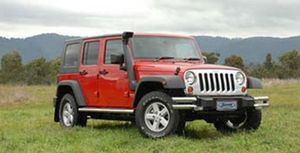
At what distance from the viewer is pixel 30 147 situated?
8.04 meters

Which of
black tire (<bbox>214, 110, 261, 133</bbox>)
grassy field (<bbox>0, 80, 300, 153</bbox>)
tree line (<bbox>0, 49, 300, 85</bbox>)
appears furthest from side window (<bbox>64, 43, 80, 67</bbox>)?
tree line (<bbox>0, 49, 300, 85</bbox>)

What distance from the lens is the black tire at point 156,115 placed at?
8227 mm

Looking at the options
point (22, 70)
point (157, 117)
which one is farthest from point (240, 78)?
point (22, 70)

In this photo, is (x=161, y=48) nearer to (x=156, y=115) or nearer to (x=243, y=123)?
(x=156, y=115)

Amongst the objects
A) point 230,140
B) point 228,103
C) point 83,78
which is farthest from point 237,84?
point 83,78

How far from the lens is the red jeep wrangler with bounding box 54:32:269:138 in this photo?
27.3ft

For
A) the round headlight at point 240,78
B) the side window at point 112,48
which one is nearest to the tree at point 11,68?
the side window at point 112,48

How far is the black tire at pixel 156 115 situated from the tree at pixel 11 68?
221ft

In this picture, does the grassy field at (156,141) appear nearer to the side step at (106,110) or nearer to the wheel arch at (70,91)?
the side step at (106,110)

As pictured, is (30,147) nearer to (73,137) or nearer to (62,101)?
(73,137)

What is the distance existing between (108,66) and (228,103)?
102 inches

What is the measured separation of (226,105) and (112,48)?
2.71 meters

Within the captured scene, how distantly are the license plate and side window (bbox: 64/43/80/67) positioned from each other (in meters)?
3.82

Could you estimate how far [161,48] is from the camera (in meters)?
9.77
